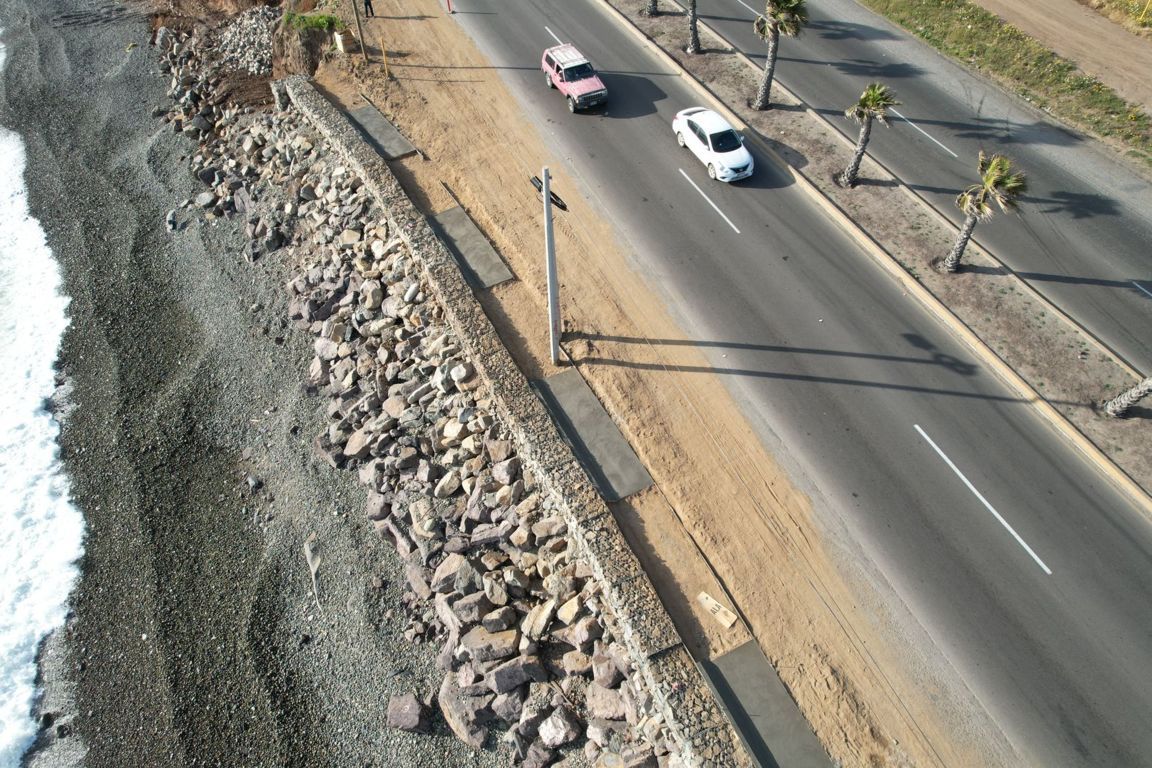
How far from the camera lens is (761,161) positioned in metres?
28.0

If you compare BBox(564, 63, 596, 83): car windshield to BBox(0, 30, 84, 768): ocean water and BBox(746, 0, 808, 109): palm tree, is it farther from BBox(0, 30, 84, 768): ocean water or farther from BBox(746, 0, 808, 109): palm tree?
BBox(0, 30, 84, 768): ocean water

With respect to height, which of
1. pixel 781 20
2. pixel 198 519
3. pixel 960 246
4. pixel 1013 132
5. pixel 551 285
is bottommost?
pixel 198 519

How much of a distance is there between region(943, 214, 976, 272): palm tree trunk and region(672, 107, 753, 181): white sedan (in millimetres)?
7729

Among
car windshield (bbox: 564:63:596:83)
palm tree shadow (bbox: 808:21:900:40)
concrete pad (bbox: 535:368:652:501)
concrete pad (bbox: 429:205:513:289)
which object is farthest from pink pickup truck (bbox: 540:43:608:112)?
concrete pad (bbox: 535:368:652:501)

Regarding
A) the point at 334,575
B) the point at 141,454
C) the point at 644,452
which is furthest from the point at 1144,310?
the point at 141,454

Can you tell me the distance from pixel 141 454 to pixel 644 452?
17337mm

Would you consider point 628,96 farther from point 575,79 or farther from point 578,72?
point 575,79

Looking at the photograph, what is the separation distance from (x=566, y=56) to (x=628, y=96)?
313 centimetres

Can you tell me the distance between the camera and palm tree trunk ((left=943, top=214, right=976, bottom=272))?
22.5 metres

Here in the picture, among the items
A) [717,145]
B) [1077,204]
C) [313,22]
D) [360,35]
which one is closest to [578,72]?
[717,145]

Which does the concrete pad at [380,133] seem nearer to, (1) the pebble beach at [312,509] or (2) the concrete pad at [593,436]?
(1) the pebble beach at [312,509]

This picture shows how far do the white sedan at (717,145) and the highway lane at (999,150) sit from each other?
→ 5520 millimetres

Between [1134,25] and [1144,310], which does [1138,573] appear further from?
[1134,25]

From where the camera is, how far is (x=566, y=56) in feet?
98.6
